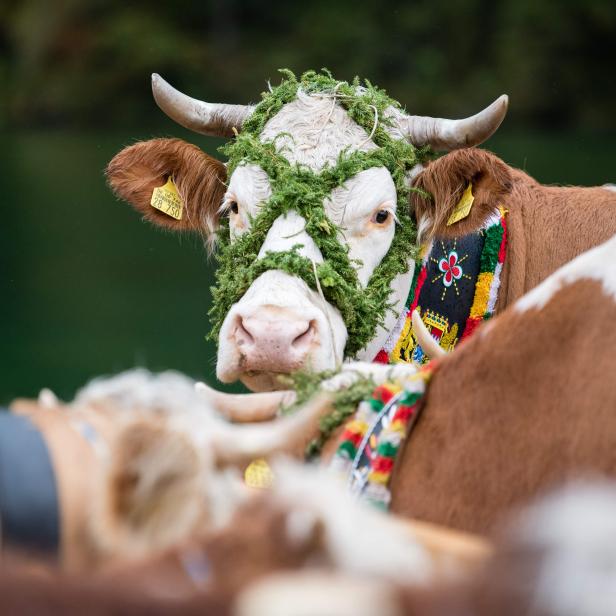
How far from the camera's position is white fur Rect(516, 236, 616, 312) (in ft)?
5.33

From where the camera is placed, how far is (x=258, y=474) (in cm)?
185

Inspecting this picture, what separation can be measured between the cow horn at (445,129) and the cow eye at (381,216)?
0.33 meters

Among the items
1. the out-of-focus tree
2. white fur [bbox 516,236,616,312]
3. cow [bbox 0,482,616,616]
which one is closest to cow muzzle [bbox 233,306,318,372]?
white fur [bbox 516,236,616,312]

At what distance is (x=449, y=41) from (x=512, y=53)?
4.06 ft

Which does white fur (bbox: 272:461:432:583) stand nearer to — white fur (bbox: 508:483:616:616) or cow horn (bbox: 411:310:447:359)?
white fur (bbox: 508:483:616:616)

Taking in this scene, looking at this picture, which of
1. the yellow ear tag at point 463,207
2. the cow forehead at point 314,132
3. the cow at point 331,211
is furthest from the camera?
the yellow ear tag at point 463,207

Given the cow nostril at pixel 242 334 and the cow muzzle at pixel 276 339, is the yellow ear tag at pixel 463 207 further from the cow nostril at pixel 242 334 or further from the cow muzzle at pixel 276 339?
the cow nostril at pixel 242 334

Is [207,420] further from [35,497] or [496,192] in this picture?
[496,192]

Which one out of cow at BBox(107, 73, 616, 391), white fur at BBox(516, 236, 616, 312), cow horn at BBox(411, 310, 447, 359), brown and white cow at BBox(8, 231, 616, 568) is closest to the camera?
brown and white cow at BBox(8, 231, 616, 568)

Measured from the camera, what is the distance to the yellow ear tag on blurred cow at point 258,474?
185 centimetres

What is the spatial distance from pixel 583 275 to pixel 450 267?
1915 mm

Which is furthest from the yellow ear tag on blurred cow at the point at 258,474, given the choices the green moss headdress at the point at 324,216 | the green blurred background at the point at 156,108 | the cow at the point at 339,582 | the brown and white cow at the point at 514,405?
the green blurred background at the point at 156,108

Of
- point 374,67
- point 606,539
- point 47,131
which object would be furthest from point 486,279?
point 374,67

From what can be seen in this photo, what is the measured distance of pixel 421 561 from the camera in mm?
1064
